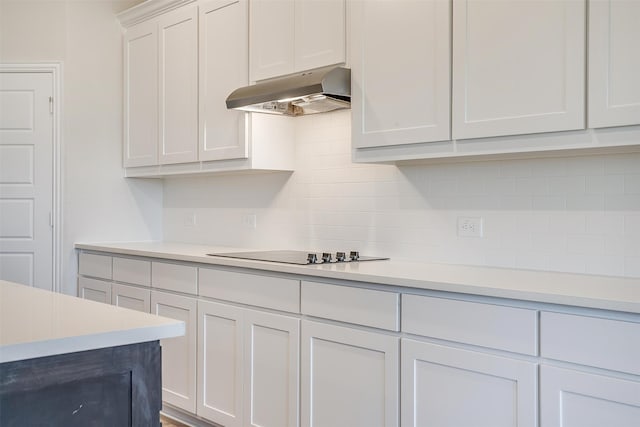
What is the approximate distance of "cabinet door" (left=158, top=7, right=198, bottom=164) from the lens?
12.7ft

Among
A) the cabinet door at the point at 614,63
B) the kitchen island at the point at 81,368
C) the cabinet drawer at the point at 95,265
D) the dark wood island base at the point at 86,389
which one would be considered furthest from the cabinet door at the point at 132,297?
the cabinet door at the point at 614,63

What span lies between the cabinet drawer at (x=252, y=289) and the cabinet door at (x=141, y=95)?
1339 mm

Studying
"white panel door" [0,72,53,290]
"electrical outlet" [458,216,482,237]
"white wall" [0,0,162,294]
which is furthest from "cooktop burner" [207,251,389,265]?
"white panel door" [0,72,53,290]

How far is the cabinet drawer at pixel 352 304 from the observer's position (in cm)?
232

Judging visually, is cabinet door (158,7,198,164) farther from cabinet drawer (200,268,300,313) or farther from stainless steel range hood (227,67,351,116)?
cabinet drawer (200,268,300,313)

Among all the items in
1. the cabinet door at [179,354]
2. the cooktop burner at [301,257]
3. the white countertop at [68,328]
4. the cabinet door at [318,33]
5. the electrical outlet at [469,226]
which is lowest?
the cabinet door at [179,354]

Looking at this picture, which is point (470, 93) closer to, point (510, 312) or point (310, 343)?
point (510, 312)

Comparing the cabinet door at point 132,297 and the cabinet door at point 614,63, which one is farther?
the cabinet door at point 132,297

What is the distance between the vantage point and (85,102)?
4.45 meters

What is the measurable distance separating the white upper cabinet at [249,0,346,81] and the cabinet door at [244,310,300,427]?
1282 millimetres

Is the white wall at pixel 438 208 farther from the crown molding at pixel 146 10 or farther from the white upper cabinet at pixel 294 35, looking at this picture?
the crown molding at pixel 146 10

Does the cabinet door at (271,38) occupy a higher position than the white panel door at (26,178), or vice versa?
the cabinet door at (271,38)

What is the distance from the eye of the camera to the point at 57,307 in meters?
1.62

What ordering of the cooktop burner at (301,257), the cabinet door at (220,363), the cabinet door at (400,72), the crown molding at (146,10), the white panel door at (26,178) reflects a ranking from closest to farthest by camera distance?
the cabinet door at (400,72) → the cooktop burner at (301,257) → the cabinet door at (220,363) → the crown molding at (146,10) → the white panel door at (26,178)
